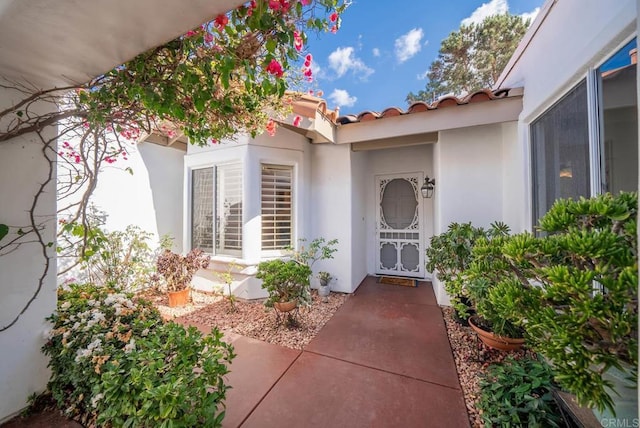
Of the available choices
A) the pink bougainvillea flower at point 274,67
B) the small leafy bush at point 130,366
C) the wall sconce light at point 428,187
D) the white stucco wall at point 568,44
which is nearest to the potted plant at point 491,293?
the white stucco wall at point 568,44

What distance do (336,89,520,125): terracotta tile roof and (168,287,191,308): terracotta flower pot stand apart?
195 inches

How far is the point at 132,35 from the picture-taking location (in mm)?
1544

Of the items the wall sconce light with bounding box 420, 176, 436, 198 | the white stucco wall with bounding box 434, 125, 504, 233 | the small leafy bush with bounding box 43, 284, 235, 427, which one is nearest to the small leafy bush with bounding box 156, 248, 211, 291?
the small leafy bush with bounding box 43, 284, 235, 427

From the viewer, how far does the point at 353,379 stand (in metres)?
2.55

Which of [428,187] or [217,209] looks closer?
[217,209]

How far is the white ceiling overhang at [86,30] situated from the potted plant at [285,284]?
117 inches

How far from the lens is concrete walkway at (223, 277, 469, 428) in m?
2.09

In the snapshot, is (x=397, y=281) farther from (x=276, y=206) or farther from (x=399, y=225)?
(x=276, y=206)

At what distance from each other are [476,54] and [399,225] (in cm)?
977

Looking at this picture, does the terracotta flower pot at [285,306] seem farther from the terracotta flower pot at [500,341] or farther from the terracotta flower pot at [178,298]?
the terracotta flower pot at [500,341]

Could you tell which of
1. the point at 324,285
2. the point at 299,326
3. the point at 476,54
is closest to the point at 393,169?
the point at 324,285

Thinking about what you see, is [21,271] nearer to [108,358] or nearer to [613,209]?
[108,358]

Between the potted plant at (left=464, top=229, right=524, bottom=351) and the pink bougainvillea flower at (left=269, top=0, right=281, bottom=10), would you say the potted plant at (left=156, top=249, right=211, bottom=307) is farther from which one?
the potted plant at (left=464, top=229, right=524, bottom=351)

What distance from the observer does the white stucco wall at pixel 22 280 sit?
78.5 inches
